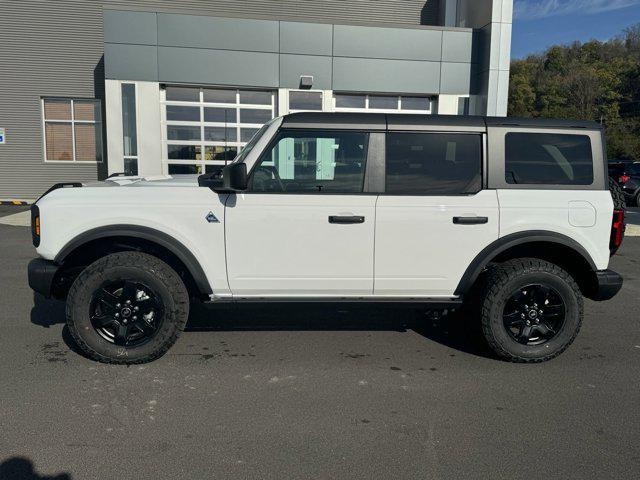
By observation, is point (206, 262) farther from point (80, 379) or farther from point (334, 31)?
point (334, 31)

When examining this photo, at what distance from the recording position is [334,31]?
52.1 ft

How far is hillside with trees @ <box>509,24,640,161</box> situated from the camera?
62156 millimetres

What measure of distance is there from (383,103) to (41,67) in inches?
444

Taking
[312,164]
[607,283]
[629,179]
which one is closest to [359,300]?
[312,164]

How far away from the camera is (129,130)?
607 inches

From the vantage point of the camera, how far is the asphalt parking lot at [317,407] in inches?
114

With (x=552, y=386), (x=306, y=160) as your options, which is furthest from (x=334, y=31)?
(x=552, y=386)

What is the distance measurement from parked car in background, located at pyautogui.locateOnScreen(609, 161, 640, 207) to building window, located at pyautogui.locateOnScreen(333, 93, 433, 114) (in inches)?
297

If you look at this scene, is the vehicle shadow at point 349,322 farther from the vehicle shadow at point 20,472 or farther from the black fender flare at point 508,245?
the vehicle shadow at point 20,472

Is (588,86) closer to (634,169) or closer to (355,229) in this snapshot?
(634,169)

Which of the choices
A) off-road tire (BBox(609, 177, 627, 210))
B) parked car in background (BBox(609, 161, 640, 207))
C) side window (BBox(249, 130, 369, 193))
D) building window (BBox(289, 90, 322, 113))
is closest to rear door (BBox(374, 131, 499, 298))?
side window (BBox(249, 130, 369, 193))

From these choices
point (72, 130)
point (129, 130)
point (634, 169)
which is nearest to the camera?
point (129, 130)

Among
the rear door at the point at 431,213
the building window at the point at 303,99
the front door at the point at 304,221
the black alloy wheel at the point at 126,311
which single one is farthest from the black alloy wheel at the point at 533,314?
the building window at the point at 303,99

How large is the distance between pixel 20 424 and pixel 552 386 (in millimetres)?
3587
